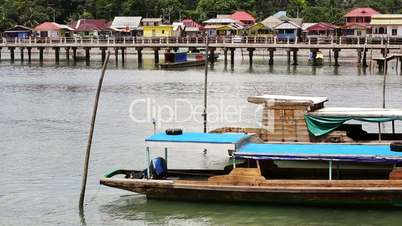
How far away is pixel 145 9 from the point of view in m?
113

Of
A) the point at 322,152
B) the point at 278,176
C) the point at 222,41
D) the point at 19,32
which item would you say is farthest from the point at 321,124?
the point at 19,32

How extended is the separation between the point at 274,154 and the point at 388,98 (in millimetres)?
23570

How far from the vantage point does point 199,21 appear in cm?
11425

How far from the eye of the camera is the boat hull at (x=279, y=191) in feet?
56.7

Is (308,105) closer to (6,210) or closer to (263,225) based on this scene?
(263,225)

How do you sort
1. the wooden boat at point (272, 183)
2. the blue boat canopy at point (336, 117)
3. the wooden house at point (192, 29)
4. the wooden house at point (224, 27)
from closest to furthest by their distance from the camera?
the wooden boat at point (272, 183) → the blue boat canopy at point (336, 117) → the wooden house at point (224, 27) → the wooden house at point (192, 29)

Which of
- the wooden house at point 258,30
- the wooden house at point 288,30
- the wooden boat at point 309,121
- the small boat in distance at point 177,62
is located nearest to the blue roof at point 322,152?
the wooden boat at point 309,121

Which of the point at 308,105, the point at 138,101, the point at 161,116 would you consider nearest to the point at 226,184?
the point at 308,105

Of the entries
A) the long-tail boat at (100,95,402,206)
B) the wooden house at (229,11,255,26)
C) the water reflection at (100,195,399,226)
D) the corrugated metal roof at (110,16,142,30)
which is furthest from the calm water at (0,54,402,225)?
the wooden house at (229,11,255,26)

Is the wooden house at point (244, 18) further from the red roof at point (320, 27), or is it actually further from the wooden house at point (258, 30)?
the red roof at point (320, 27)

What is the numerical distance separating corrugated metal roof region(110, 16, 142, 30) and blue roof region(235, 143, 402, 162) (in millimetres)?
81488

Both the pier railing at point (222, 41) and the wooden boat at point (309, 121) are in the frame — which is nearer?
the wooden boat at point (309, 121)

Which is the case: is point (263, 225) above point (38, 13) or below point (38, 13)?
below

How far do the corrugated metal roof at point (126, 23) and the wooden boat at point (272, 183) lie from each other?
267 feet
